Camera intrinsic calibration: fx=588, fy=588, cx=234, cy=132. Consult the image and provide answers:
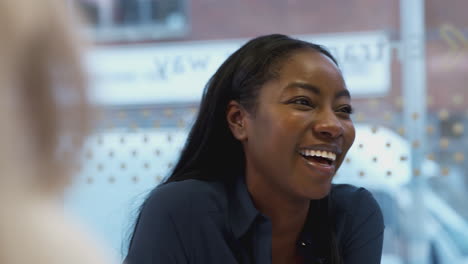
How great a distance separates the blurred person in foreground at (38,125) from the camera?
0.32m

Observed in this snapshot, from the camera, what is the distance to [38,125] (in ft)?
1.10

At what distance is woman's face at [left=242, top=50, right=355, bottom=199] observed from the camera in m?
0.99

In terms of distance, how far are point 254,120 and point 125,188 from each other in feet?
3.30

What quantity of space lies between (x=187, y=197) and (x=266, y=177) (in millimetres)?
144

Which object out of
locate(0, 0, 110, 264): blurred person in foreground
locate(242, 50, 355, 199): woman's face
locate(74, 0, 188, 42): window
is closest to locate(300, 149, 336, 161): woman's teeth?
locate(242, 50, 355, 199): woman's face

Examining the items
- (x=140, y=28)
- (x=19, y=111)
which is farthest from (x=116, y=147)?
(x=19, y=111)

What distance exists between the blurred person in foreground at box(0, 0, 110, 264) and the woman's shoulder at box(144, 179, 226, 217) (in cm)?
68

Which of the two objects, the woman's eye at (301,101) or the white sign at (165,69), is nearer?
the woman's eye at (301,101)

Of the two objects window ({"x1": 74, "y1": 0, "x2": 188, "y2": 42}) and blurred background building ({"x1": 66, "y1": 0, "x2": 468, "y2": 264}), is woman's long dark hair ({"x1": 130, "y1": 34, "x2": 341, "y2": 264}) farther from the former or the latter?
window ({"x1": 74, "y1": 0, "x2": 188, "y2": 42})

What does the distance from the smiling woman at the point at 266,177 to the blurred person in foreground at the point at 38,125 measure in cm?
65

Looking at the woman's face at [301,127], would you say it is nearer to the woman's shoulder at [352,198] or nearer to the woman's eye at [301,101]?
the woman's eye at [301,101]

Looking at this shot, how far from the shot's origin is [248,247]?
103 centimetres

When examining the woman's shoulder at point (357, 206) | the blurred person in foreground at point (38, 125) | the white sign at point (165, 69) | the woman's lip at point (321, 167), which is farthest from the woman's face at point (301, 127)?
the white sign at point (165, 69)

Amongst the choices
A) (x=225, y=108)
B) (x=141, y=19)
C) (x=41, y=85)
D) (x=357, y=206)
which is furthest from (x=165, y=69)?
(x=41, y=85)
